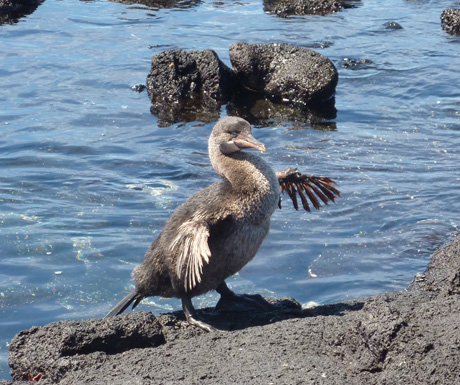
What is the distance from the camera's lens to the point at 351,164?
909 centimetres

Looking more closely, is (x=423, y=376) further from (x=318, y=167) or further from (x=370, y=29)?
(x=370, y=29)

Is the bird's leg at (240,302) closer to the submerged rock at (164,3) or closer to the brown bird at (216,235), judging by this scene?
the brown bird at (216,235)

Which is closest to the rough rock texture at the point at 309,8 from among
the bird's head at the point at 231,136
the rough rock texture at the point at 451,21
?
the rough rock texture at the point at 451,21

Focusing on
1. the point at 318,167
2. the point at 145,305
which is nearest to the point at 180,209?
the point at 145,305

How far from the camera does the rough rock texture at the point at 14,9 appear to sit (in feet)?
56.4

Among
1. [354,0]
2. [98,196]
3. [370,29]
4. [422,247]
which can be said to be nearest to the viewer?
[422,247]

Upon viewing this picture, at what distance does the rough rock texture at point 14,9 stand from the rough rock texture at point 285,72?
7.29 meters

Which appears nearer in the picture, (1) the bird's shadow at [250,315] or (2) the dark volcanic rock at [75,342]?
(2) the dark volcanic rock at [75,342]

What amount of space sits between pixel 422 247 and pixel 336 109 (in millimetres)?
4856

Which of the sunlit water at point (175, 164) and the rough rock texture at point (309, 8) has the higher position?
the rough rock texture at point (309, 8)

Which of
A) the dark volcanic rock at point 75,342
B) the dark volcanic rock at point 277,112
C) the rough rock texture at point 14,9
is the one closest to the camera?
the dark volcanic rock at point 75,342

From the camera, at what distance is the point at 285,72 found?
38.7 ft

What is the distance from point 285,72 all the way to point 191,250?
25.4 feet

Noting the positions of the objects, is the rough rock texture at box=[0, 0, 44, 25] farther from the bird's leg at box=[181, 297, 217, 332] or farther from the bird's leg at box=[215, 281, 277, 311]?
the bird's leg at box=[181, 297, 217, 332]
